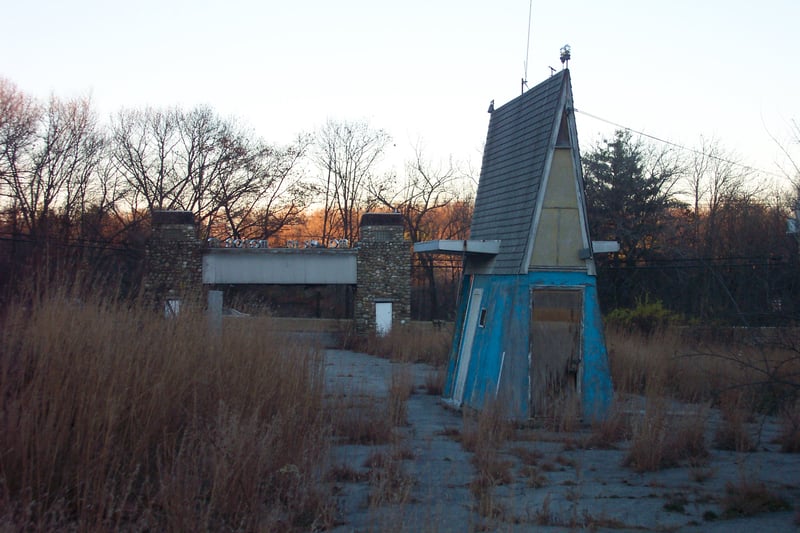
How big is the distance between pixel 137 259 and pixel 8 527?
32.4 meters

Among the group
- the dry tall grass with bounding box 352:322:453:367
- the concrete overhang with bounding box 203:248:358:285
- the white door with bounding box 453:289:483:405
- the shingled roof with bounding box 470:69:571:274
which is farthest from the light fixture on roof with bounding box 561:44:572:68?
the concrete overhang with bounding box 203:248:358:285

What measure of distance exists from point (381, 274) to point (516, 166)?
20850mm

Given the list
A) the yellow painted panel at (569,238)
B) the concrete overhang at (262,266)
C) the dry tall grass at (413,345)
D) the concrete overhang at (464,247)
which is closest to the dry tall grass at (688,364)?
the yellow painted panel at (569,238)

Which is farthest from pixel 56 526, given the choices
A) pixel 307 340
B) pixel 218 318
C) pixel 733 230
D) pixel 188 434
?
pixel 733 230

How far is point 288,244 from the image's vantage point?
111 feet

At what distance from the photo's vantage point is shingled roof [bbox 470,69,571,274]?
12.8m

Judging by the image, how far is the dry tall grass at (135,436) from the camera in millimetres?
5543

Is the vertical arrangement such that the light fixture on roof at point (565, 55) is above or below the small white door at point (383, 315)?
above

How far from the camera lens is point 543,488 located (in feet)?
26.0

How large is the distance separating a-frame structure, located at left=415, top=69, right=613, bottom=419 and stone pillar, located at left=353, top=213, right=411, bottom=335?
20757 mm

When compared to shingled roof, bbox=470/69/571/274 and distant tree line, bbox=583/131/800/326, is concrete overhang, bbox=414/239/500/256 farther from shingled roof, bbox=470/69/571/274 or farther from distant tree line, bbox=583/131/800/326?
distant tree line, bbox=583/131/800/326

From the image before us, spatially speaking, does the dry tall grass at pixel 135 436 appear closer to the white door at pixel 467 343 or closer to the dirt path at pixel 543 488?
the dirt path at pixel 543 488

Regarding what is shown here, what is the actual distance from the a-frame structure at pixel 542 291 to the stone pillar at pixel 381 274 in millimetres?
20757

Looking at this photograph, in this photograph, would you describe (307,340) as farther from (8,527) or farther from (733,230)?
(733,230)
